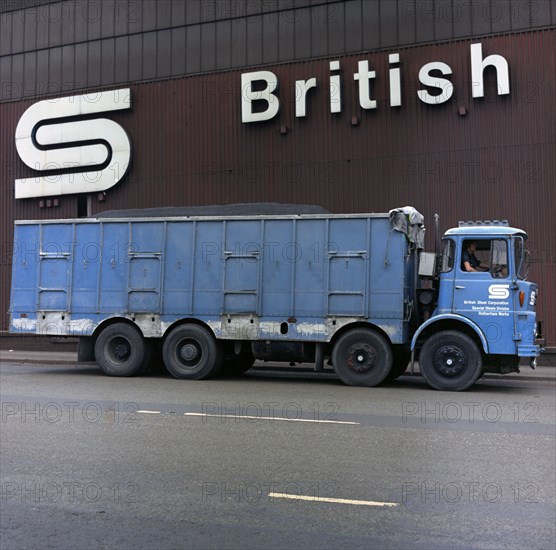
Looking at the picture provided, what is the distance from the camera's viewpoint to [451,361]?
11938mm

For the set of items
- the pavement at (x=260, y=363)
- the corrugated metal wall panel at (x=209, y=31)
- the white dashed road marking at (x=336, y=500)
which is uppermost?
the corrugated metal wall panel at (x=209, y=31)

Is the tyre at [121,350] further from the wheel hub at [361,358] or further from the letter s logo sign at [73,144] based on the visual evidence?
the letter s logo sign at [73,144]

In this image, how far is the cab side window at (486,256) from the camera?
11.9 meters

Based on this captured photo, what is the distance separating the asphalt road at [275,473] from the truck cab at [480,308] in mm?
1320

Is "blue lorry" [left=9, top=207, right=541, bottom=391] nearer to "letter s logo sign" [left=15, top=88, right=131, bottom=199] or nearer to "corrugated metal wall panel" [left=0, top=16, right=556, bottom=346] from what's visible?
"corrugated metal wall panel" [left=0, top=16, right=556, bottom=346]

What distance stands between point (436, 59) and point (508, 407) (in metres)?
11.4

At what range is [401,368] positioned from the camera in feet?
44.5

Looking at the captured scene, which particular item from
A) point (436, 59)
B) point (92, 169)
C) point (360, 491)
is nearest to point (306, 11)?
point (436, 59)

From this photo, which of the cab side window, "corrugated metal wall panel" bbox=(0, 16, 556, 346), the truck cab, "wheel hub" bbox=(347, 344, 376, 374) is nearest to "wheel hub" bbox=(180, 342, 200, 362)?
"wheel hub" bbox=(347, 344, 376, 374)

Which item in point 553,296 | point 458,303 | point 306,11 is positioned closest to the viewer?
point 458,303

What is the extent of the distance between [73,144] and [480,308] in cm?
1569

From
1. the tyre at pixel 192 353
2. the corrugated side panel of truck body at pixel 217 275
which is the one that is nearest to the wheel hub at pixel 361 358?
the corrugated side panel of truck body at pixel 217 275

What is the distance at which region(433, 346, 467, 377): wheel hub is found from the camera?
11.9 meters

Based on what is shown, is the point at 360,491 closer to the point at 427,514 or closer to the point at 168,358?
the point at 427,514
